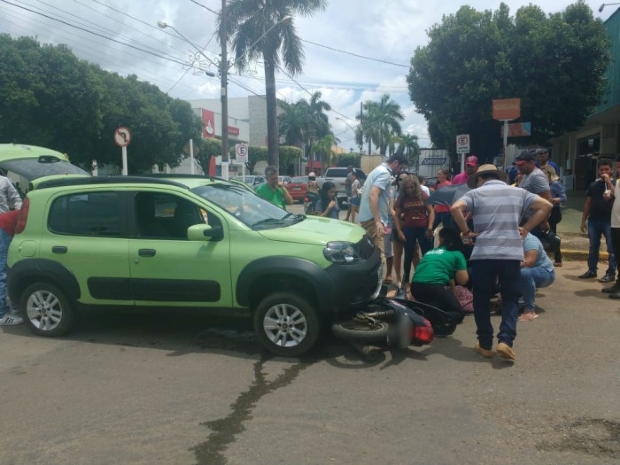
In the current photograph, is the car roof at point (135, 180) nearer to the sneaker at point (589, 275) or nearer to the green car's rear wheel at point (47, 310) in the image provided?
the green car's rear wheel at point (47, 310)

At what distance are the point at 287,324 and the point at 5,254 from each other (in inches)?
153

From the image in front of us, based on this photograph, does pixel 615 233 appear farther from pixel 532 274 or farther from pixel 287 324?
pixel 287 324

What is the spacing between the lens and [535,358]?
5.11 meters

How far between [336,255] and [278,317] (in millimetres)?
812

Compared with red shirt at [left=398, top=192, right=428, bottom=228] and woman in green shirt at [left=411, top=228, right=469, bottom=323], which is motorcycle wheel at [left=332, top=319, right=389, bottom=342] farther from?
red shirt at [left=398, top=192, right=428, bottom=228]

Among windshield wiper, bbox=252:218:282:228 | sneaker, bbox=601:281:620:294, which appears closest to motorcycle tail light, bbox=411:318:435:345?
windshield wiper, bbox=252:218:282:228

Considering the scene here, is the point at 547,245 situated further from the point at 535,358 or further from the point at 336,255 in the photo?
the point at 336,255

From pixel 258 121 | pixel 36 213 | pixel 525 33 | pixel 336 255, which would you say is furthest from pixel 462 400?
pixel 258 121

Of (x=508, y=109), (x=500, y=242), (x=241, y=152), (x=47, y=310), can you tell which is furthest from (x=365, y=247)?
(x=241, y=152)

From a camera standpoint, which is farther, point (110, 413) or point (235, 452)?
point (110, 413)

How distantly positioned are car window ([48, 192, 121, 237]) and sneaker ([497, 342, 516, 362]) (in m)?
3.92

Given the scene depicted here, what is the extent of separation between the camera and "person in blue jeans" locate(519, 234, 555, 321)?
621cm

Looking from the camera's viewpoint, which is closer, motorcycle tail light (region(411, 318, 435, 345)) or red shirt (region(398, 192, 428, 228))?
motorcycle tail light (region(411, 318, 435, 345))

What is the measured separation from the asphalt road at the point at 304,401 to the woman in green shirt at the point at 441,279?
1.26ft
